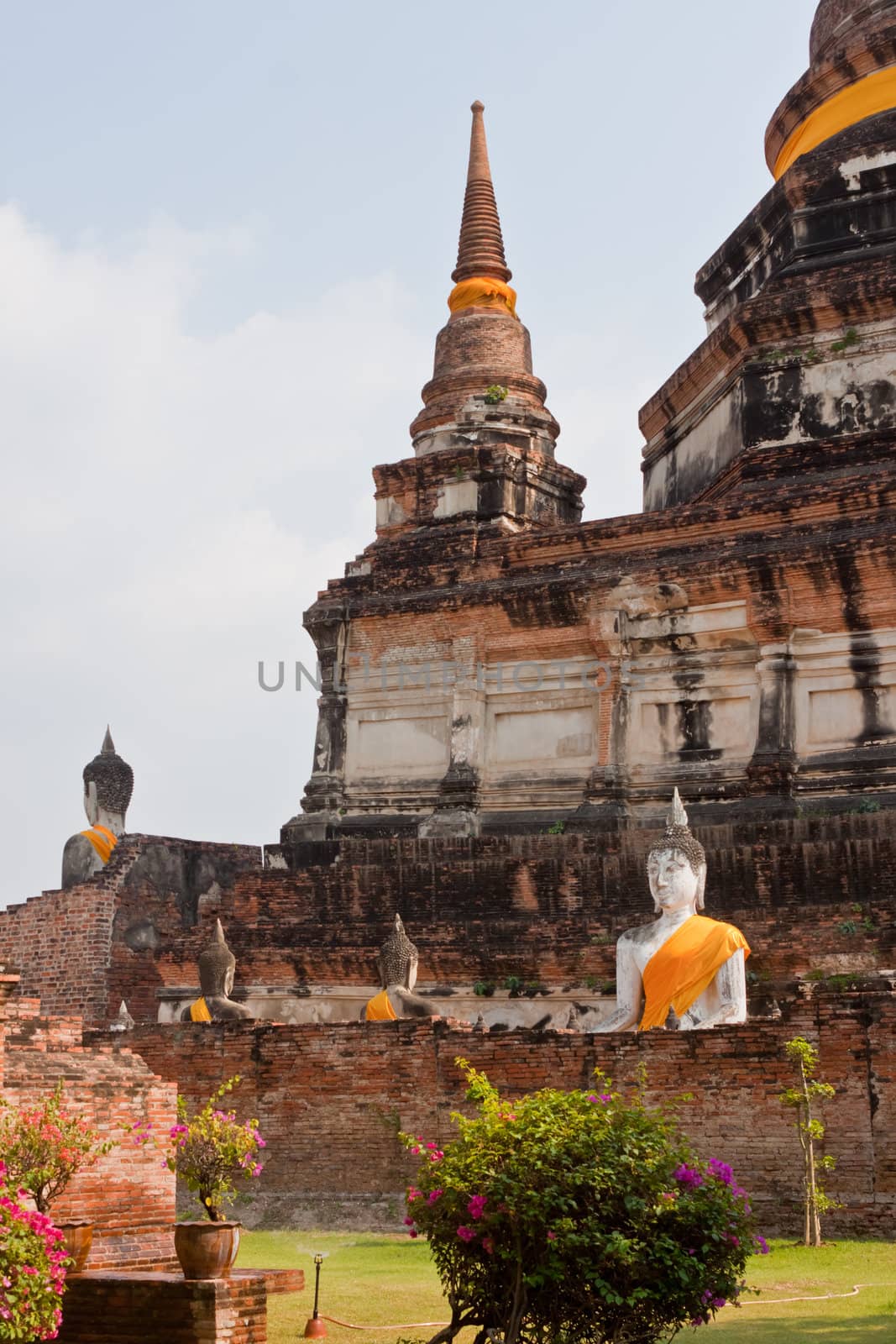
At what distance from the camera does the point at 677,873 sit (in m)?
14.0

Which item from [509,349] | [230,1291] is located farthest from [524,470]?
[230,1291]

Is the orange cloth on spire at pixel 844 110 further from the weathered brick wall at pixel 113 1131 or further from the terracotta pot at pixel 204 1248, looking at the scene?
the terracotta pot at pixel 204 1248

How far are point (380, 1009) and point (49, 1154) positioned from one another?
283 inches

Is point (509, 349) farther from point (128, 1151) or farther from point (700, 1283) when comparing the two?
point (700, 1283)

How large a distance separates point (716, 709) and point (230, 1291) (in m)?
12.9

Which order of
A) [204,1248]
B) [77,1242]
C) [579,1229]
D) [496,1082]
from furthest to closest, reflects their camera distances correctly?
[496,1082]
[77,1242]
[204,1248]
[579,1229]

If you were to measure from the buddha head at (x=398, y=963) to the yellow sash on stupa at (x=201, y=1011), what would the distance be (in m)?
1.70

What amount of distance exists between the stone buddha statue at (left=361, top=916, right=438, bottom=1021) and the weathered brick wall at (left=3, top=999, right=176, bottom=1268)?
4.95m

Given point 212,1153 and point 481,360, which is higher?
point 481,360

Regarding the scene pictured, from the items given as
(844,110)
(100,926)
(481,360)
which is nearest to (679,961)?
(100,926)

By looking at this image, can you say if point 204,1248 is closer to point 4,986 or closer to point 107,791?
point 4,986

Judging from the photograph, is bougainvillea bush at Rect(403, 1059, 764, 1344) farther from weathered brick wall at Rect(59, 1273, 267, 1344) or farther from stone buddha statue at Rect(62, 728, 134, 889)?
stone buddha statue at Rect(62, 728, 134, 889)

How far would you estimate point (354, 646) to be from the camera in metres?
22.5

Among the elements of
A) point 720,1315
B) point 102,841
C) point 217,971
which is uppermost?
point 102,841
